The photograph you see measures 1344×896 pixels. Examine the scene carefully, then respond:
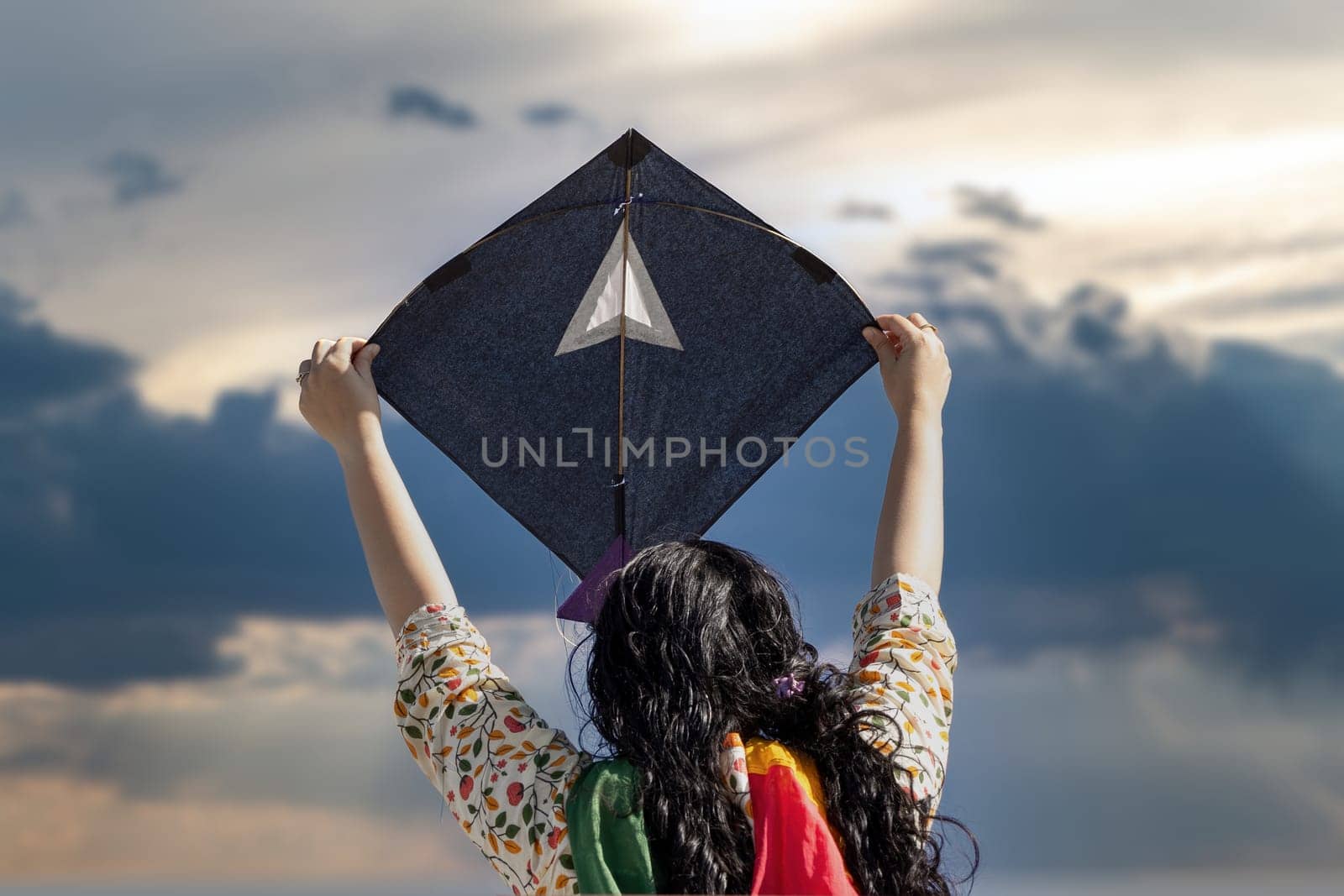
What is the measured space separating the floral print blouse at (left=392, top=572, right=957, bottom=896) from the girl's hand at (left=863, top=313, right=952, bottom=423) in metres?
0.55

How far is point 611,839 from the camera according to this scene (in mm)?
1483

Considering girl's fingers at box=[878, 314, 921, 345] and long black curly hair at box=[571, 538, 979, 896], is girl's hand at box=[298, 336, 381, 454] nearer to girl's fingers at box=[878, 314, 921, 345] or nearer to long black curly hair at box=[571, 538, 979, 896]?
long black curly hair at box=[571, 538, 979, 896]

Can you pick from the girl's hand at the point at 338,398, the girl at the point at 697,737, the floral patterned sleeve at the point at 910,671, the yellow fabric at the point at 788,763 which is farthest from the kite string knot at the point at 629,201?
→ the yellow fabric at the point at 788,763

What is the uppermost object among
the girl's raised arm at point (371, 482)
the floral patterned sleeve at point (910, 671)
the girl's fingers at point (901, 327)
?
the girl's fingers at point (901, 327)

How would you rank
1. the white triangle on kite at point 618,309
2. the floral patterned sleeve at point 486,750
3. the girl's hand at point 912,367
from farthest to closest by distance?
the white triangle on kite at point 618,309, the girl's hand at point 912,367, the floral patterned sleeve at point 486,750

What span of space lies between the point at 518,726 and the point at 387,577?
428 mm

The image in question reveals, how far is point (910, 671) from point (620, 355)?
55.1 inches

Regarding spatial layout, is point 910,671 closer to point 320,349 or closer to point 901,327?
point 901,327

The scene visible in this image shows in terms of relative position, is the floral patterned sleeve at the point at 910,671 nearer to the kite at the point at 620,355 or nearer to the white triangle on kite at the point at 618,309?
the kite at the point at 620,355

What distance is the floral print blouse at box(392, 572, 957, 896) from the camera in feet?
5.16

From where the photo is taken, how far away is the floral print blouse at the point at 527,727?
157 cm

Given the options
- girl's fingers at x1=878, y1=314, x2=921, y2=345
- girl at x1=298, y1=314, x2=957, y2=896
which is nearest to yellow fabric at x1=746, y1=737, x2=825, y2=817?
girl at x1=298, y1=314, x2=957, y2=896

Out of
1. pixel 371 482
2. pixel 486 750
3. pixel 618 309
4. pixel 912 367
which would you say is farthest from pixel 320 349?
pixel 912 367

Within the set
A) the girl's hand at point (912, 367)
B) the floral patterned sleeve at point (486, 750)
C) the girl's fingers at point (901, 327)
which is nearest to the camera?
the floral patterned sleeve at point (486, 750)
